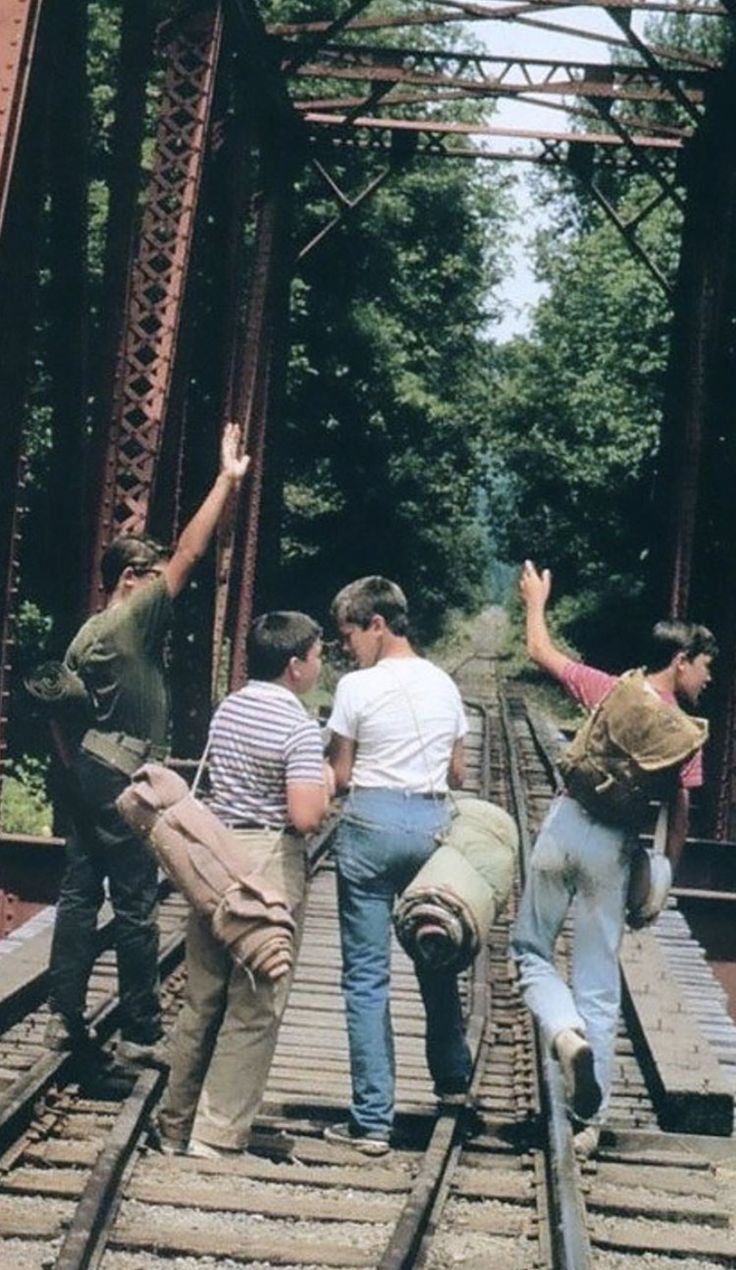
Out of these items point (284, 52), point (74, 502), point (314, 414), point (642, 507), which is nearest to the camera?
point (74, 502)

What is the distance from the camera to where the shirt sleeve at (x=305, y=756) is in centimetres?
578

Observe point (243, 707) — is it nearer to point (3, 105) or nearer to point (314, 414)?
point (3, 105)

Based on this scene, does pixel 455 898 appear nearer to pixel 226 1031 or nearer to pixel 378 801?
pixel 378 801

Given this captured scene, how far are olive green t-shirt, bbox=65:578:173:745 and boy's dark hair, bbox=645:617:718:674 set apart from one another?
1.67 meters

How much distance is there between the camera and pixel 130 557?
6605 millimetres

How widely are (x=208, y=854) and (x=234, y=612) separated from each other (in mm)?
9925

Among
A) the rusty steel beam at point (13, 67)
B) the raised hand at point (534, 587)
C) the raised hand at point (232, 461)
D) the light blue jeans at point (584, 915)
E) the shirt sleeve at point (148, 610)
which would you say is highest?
the rusty steel beam at point (13, 67)

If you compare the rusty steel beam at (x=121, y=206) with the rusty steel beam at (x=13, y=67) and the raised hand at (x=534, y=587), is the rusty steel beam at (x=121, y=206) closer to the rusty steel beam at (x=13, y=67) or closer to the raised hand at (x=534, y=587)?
the rusty steel beam at (x=13, y=67)

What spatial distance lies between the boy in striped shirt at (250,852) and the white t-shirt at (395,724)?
0.21 m

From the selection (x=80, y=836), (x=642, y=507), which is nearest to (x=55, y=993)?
(x=80, y=836)

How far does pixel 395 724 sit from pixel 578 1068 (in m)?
1.20

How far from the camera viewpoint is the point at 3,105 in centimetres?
647

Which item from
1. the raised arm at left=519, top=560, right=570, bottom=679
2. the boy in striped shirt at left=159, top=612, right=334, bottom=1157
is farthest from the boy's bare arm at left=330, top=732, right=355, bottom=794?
the raised arm at left=519, top=560, right=570, bottom=679

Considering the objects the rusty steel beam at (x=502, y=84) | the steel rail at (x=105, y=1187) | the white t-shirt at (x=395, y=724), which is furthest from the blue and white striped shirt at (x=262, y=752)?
the rusty steel beam at (x=502, y=84)
